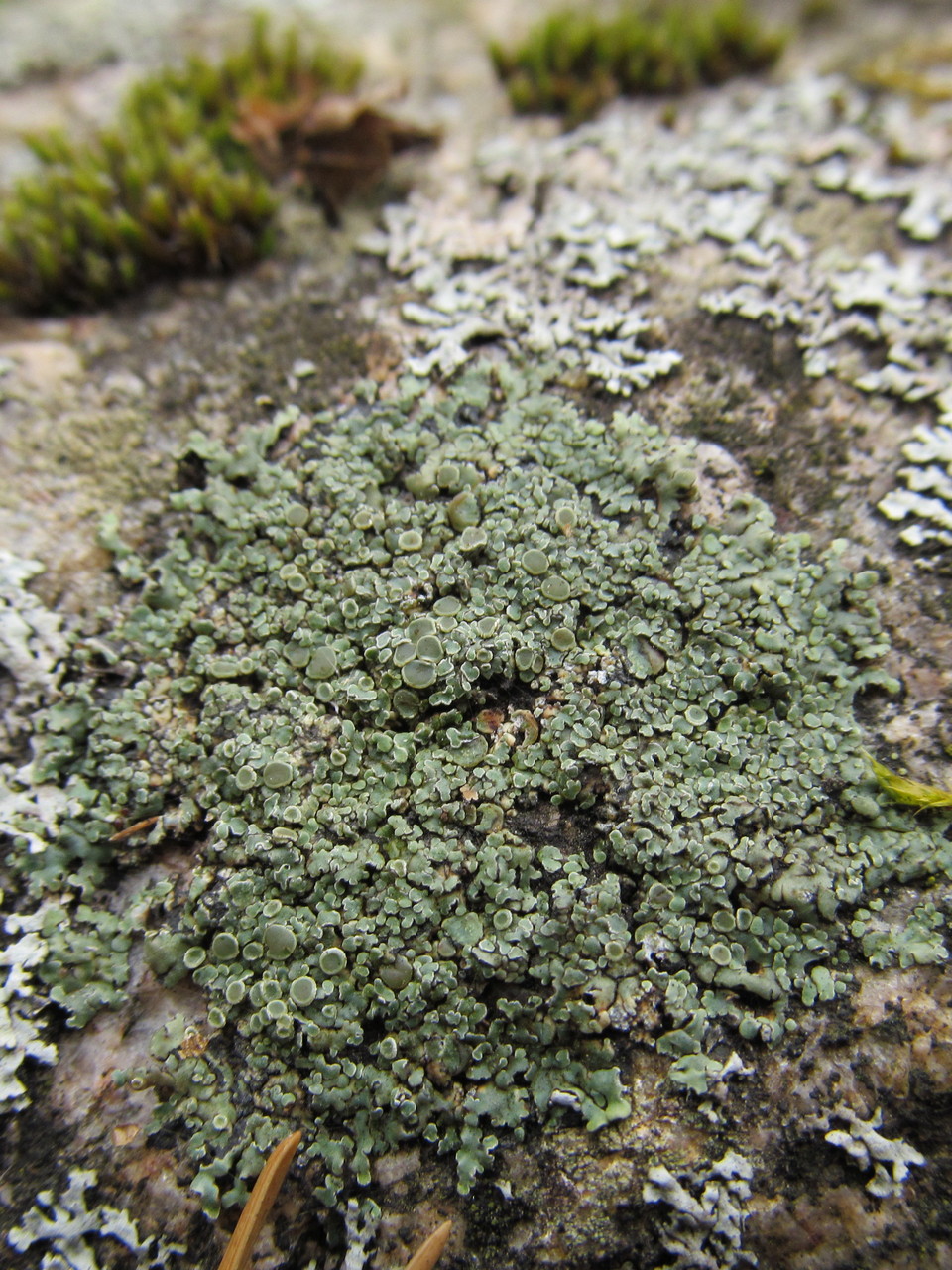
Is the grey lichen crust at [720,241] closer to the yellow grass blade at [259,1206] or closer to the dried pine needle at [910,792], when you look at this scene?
the dried pine needle at [910,792]

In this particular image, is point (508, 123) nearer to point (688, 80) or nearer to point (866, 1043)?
point (688, 80)

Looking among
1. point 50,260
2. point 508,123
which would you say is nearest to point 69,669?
point 50,260

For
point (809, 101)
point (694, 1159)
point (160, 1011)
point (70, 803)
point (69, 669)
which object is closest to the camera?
point (694, 1159)

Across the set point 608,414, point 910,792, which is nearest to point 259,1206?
point 910,792

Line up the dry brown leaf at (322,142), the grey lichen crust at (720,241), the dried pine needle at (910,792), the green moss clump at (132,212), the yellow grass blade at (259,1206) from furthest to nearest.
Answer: the dry brown leaf at (322,142), the green moss clump at (132,212), the grey lichen crust at (720,241), the dried pine needle at (910,792), the yellow grass blade at (259,1206)

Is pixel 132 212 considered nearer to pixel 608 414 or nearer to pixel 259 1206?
pixel 608 414

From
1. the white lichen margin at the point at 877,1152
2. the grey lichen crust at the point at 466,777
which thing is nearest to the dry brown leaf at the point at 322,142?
the grey lichen crust at the point at 466,777
